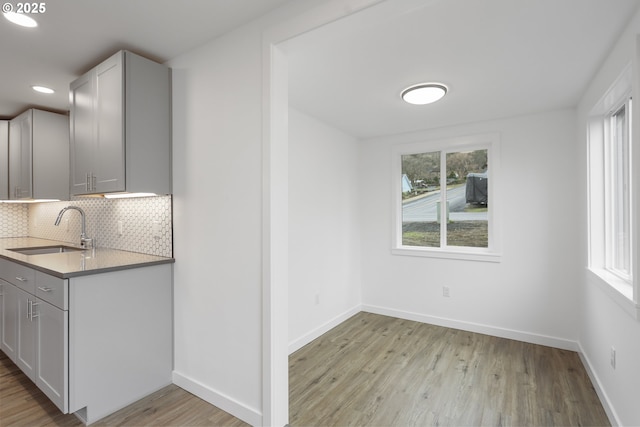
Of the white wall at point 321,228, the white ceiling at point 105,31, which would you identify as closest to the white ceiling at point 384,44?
the white ceiling at point 105,31

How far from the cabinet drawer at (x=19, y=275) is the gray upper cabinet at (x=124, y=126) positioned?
66 centimetres

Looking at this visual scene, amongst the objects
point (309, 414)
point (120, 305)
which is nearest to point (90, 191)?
point (120, 305)

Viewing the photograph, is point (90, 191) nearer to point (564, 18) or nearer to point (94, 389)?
point (94, 389)

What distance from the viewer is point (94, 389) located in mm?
1940

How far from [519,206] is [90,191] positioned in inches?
154

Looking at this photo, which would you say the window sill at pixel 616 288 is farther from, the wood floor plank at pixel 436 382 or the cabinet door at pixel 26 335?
the cabinet door at pixel 26 335

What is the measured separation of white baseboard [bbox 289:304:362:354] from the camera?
3070 millimetres

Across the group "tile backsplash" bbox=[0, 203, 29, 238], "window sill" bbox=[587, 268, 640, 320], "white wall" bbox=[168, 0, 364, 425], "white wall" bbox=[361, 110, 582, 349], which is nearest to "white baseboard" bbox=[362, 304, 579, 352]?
"white wall" bbox=[361, 110, 582, 349]

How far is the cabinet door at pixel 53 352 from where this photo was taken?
6.05ft

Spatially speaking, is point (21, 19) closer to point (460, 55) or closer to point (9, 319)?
point (9, 319)

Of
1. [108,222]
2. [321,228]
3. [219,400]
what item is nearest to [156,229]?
[108,222]

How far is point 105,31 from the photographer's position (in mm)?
1951

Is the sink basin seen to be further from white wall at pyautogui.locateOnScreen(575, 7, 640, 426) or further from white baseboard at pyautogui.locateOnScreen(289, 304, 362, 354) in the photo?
white wall at pyautogui.locateOnScreen(575, 7, 640, 426)

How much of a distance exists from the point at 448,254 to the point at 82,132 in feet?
12.2
